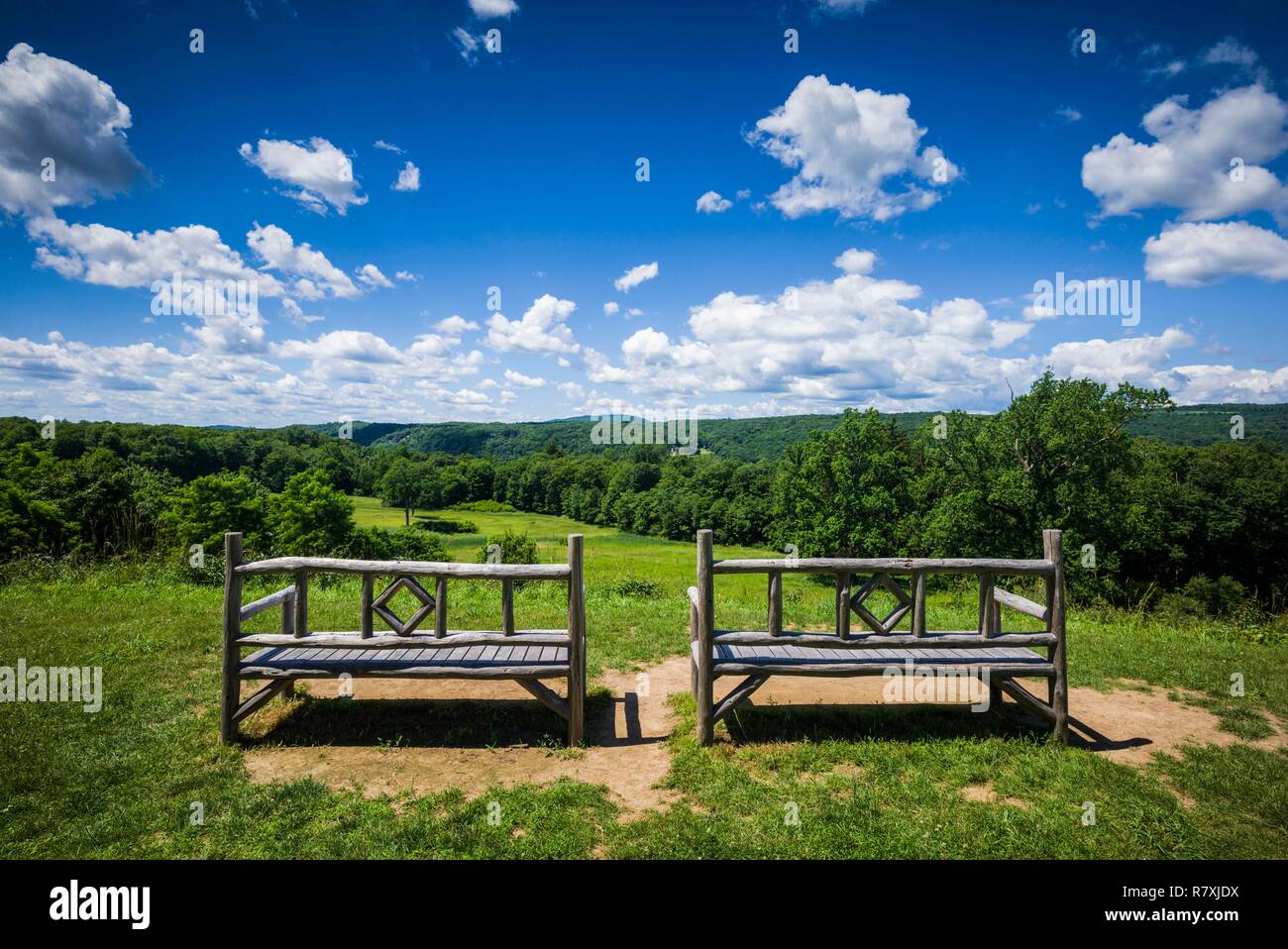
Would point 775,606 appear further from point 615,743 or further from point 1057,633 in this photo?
point 1057,633

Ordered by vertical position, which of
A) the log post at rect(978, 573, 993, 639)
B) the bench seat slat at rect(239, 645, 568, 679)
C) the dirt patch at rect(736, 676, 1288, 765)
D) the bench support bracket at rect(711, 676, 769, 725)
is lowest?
the dirt patch at rect(736, 676, 1288, 765)

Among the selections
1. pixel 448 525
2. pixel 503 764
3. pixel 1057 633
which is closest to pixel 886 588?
pixel 1057 633

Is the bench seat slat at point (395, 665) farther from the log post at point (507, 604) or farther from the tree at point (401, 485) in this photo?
the tree at point (401, 485)

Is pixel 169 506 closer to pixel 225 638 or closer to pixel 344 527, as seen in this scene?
pixel 344 527

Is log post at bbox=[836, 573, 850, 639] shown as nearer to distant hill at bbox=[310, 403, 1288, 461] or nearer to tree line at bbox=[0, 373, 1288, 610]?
tree line at bbox=[0, 373, 1288, 610]

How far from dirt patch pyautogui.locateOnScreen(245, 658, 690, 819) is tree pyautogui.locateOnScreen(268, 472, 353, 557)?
1176 inches

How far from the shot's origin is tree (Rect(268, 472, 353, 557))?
103 feet

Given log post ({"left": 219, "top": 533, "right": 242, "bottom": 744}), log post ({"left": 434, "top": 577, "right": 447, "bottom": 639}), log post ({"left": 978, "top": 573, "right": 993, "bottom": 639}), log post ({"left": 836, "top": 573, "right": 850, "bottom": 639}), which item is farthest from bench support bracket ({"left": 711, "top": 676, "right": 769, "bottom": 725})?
log post ({"left": 219, "top": 533, "right": 242, "bottom": 744})

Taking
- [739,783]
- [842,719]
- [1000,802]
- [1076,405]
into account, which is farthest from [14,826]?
[1076,405]

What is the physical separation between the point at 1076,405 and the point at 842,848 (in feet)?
92.2

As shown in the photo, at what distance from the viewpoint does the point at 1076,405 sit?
25.3 meters

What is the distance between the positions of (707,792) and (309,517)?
33.2 metres

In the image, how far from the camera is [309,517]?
32031 mm

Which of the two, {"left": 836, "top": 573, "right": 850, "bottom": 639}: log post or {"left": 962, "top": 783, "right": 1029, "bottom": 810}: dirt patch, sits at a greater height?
{"left": 836, "top": 573, "right": 850, "bottom": 639}: log post
